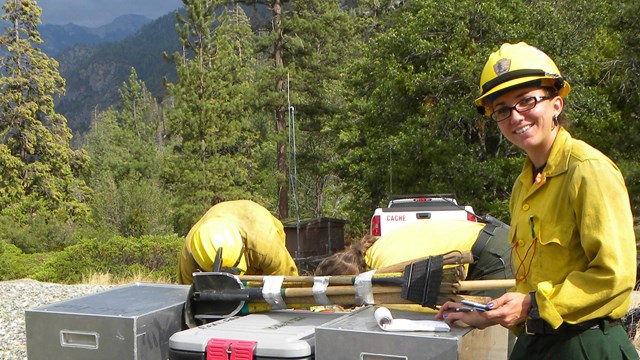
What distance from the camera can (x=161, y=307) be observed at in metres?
2.72

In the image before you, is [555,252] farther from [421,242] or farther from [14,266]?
[14,266]

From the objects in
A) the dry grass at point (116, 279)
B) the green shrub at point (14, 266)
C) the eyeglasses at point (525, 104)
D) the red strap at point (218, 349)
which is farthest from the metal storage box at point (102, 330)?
the green shrub at point (14, 266)

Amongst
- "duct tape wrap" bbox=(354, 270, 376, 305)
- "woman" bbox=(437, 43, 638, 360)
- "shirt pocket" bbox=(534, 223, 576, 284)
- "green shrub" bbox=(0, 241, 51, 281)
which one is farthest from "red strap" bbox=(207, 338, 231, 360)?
"green shrub" bbox=(0, 241, 51, 281)

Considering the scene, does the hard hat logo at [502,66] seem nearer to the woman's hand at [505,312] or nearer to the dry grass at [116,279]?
the woman's hand at [505,312]

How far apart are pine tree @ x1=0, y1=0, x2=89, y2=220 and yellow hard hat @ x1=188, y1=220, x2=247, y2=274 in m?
32.9

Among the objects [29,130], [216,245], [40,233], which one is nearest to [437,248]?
[216,245]

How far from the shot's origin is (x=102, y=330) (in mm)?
2529

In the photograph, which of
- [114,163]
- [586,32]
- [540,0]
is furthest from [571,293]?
[114,163]

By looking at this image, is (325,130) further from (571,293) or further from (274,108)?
(571,293)

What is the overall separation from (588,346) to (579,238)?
317 mm

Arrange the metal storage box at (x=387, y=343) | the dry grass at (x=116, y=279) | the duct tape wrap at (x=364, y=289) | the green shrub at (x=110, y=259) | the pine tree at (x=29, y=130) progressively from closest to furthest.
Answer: the metal storage box at (x=387, y=343) → the duct tape wrap at (x=364, y=289) → the dry grass at (x=116, y=279) → the green shrub at (x=110, y=259) → the pine tree at (x=29, y=130)

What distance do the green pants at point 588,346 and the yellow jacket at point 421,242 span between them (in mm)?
1126

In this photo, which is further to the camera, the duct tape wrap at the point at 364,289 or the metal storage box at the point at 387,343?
the duct tape wrap at the point at 364,289

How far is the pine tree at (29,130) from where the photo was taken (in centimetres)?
3434
